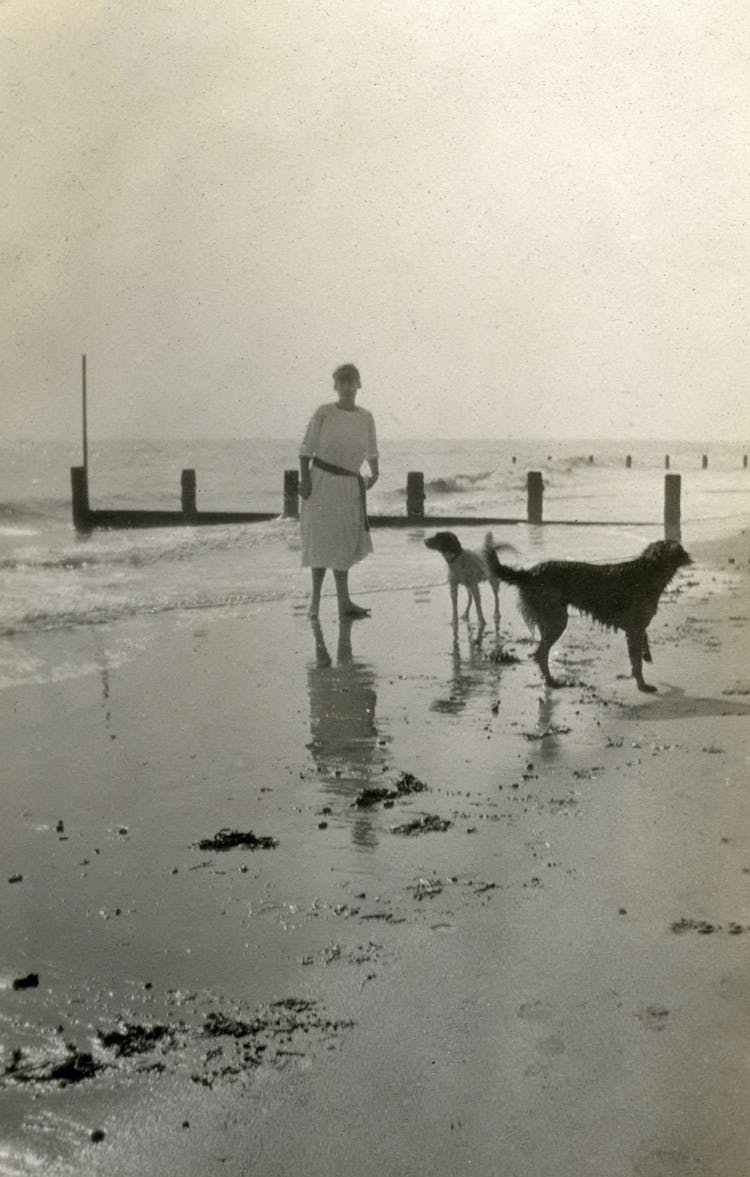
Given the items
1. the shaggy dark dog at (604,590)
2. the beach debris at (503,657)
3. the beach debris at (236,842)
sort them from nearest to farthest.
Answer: the beach debris at (236,842), the shaggy dark dog at (604,590), the beach debris at (503,657)

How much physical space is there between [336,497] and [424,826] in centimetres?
474

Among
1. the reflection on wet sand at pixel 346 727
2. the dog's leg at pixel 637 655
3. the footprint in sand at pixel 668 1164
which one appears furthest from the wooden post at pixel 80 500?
the footprint in sand at pixel 668 1164

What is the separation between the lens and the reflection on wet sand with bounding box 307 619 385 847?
15.0 feet

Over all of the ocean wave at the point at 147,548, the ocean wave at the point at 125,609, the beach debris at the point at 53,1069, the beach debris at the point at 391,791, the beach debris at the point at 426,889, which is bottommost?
the beach debris at the point at 53,1069

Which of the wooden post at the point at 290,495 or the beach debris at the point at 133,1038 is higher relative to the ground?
the wooden post at the point at 290,495

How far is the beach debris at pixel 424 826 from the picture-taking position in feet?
13.0

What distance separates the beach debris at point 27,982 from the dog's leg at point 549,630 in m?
3.80

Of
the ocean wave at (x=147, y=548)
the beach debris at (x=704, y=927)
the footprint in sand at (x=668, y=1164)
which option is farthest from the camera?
the ocean wave at (x=147, y=548)

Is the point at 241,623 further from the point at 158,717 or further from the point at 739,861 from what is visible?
the point at 739,861

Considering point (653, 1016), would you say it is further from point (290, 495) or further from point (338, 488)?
point (290, 495)

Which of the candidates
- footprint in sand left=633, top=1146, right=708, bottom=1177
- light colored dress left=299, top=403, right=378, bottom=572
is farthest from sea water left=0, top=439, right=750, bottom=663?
footprint in sand left=633, top=1146, right=708, bottom=1177

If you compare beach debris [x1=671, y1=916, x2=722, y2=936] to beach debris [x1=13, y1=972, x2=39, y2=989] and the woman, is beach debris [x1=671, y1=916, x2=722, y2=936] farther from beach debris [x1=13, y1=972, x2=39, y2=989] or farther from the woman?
the woman

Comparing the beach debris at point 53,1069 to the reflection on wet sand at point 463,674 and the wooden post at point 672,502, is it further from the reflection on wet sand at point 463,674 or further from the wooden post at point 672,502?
the wooden post at point 672,502

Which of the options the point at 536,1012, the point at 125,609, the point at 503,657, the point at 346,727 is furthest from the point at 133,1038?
the point at 125,609
